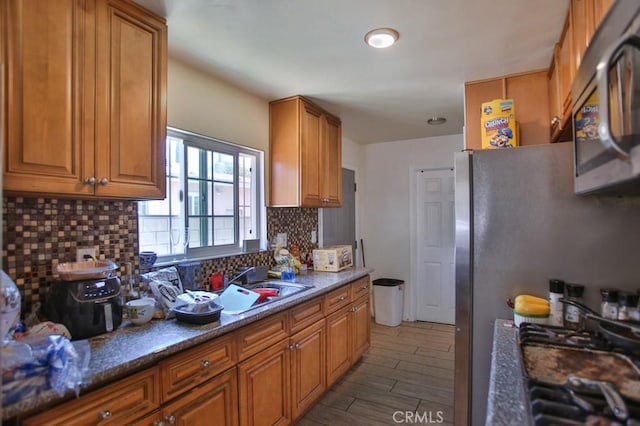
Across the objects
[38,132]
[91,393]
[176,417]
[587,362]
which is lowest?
[176,417]

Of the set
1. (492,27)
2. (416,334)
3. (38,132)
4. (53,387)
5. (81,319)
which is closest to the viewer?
(53,387)

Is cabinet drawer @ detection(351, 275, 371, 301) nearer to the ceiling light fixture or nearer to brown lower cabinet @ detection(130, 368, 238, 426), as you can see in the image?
brown lower cabinet @ detection(130, 368, 238, 426)

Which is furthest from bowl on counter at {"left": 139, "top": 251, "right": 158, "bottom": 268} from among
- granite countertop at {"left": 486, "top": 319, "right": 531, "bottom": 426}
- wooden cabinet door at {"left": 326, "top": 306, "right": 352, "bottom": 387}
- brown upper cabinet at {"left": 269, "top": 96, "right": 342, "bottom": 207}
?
granite countertop at {"left": 486, "top": 319, "right": 531, "bottom": 426}

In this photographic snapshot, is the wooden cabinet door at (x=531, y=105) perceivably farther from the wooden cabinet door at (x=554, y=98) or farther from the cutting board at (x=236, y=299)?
the cutting board at (x=236, y=299)

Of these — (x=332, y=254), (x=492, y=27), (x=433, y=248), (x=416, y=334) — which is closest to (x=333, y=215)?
(x=332, y=254)

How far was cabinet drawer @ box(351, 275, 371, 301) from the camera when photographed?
2.92m

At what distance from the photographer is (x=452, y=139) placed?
13.5 feet

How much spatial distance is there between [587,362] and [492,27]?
1.57 meters

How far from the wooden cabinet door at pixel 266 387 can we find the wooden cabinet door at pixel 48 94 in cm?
115

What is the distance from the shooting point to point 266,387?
1878 mm

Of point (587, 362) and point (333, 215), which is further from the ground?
point (333, 215)

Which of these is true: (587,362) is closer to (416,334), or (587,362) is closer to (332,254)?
(332,254)

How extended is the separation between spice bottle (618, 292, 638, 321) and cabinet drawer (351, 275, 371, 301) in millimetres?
1819

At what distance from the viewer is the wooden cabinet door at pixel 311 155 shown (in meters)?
2.83
